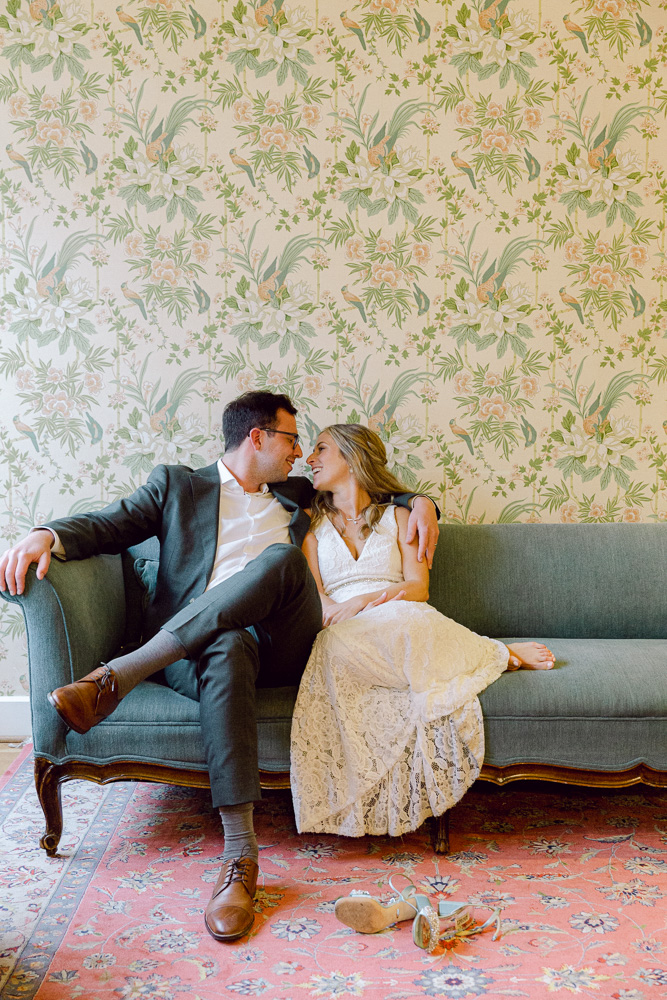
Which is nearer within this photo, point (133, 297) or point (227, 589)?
point (227, 589)

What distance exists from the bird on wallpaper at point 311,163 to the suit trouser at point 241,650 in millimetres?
1486

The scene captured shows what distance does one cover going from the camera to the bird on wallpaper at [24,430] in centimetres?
271

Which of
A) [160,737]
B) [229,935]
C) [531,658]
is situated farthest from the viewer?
[531,658]

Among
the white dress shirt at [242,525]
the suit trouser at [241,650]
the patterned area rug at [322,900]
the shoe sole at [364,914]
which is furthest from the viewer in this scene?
the white dress shirt at [242,525]

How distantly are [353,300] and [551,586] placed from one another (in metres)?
1.24

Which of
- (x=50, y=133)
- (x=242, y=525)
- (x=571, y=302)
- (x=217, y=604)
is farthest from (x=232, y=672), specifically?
(x=50, y=133)

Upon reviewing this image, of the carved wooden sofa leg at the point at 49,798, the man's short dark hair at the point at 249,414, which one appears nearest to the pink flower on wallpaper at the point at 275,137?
the man's short dark hair at the point at 249,414

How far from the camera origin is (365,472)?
7.86 ft

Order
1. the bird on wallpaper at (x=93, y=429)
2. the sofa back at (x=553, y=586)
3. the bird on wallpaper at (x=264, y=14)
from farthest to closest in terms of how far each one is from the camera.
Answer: the bird on wallpaper at (x=93, y=429) < the bird on wallpaper at (x=264, y=14) < the sofa back at (x=553, y=586)

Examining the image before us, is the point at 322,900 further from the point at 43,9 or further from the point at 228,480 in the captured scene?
the point at 43,9

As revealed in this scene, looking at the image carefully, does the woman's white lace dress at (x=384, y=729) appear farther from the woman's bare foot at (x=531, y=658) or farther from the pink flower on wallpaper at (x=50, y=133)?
the pink flower on wallpaper at (x=50, y=133)

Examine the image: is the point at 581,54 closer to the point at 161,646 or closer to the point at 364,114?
the point at 364,114

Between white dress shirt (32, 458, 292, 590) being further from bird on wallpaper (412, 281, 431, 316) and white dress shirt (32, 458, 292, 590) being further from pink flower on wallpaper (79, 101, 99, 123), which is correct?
pink flower on wallpaper (79, 101, 99, 123)

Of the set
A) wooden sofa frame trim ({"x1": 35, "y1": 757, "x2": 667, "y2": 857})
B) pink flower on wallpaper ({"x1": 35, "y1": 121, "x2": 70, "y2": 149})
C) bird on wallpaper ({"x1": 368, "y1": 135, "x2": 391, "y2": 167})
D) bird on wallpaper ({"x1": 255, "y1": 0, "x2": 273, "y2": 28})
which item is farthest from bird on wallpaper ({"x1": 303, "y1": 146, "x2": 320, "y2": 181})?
wooden sofa frame trim ({"x1": 35, "y1": 757, "x2": 667, "y2": 857})
